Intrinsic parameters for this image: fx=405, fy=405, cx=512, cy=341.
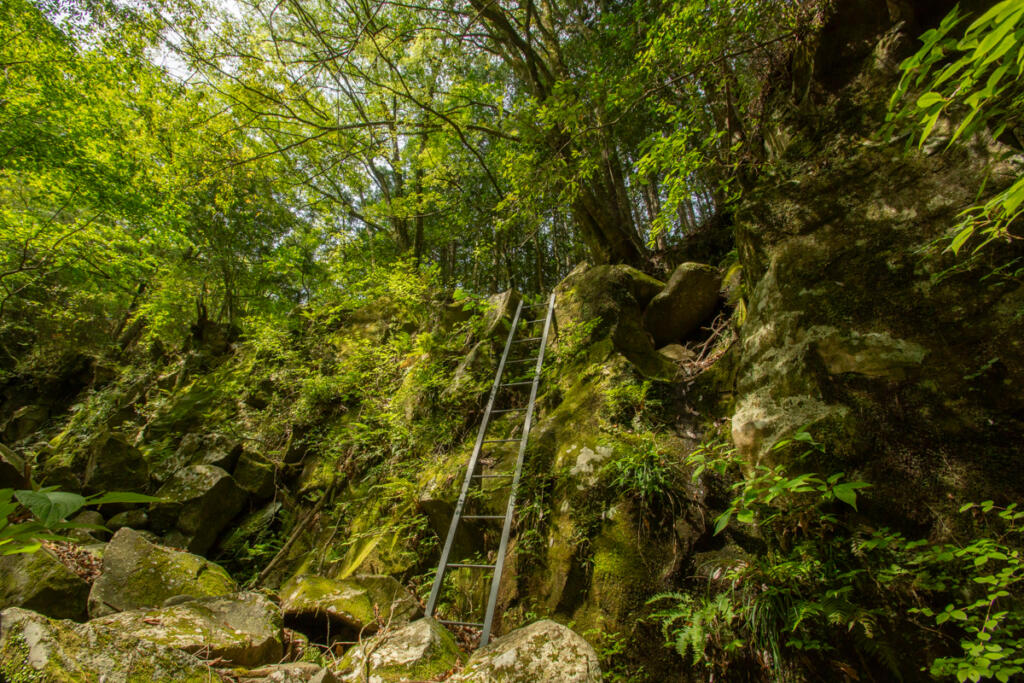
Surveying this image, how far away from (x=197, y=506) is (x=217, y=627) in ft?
13.1

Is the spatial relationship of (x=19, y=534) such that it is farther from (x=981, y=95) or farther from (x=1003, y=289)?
(x=1003, y=289)

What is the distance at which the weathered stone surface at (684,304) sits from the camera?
503 centimetres

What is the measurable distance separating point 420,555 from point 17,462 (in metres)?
3.91

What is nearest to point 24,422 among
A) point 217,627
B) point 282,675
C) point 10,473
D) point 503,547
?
point 10,473

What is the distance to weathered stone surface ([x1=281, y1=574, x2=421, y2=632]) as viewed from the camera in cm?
323

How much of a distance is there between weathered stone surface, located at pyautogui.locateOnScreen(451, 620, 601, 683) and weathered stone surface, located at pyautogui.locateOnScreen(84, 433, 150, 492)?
662cm

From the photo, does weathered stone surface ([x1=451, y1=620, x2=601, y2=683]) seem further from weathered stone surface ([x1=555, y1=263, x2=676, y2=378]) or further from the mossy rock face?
weathered stone surface ([x1=555, y1=263, x2=676, y2=378])

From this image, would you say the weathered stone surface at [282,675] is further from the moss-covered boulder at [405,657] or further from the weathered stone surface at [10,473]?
the weathered stone surface at [10,473]

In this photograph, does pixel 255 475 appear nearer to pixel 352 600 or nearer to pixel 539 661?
pixel 352 600

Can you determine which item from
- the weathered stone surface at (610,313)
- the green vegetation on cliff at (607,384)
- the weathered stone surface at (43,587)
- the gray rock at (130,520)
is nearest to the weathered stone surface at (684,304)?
the green vegetation on cliff at (607,384)

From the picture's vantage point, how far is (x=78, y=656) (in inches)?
53.5

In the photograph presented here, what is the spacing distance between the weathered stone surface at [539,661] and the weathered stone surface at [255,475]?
19.0 feet

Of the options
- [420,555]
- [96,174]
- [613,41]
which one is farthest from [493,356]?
[96,174]

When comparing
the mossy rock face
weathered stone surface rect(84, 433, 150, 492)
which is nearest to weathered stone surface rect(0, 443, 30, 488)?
weathered stone surface rect(84, 433, 150, 492)
